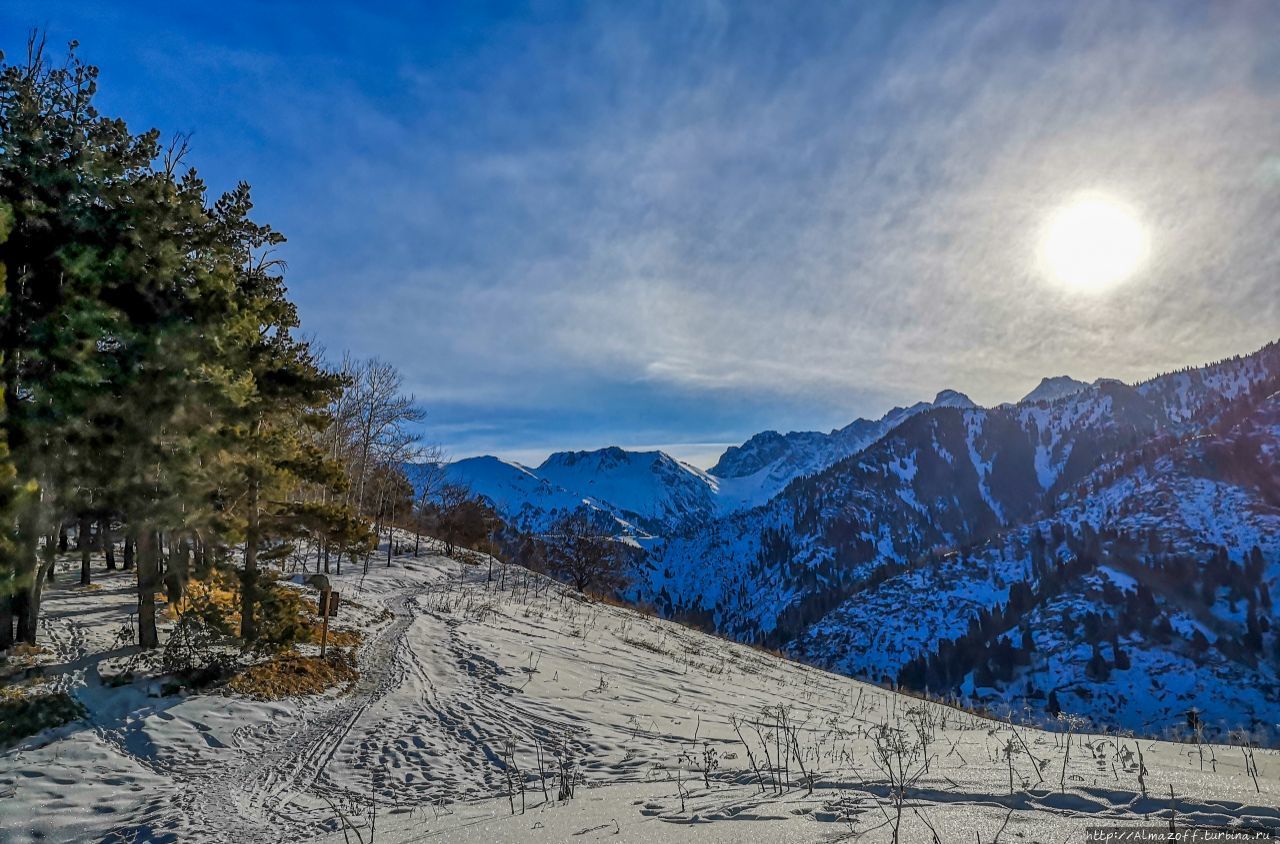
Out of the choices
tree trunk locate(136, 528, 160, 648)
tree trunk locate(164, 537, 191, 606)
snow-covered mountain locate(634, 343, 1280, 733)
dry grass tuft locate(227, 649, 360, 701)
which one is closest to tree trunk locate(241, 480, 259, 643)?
dry grass tuft locate(227, 649, 360, 701)

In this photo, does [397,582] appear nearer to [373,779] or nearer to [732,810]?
[373,779]

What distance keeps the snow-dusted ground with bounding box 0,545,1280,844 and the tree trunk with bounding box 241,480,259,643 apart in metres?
2.24

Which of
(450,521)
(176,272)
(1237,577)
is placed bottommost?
(1237,577)

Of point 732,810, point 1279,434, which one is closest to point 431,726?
point 732,810

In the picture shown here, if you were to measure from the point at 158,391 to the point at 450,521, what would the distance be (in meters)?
42.3

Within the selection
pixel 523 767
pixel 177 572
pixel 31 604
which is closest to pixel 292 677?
pixel 177 572

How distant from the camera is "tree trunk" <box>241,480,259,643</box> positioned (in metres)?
13.2

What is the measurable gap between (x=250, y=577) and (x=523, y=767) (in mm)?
8265

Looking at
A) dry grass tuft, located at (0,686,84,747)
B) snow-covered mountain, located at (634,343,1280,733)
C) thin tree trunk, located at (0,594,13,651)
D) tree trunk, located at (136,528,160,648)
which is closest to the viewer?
dry grass tuft, located at (0,686,84,747)

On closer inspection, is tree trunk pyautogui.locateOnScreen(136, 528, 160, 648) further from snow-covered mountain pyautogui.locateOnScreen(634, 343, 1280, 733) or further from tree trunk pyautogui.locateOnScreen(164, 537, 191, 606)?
snow-covered mountain pyautogui.locateOnScreen(634, 343, 1280, 733)

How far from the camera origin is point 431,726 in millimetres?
10930

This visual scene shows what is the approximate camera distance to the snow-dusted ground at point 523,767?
5.41 metres

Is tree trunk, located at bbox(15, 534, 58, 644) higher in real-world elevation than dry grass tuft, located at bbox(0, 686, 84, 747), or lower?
higher

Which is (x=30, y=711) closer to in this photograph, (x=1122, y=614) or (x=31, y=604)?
(x=31, y=604)
